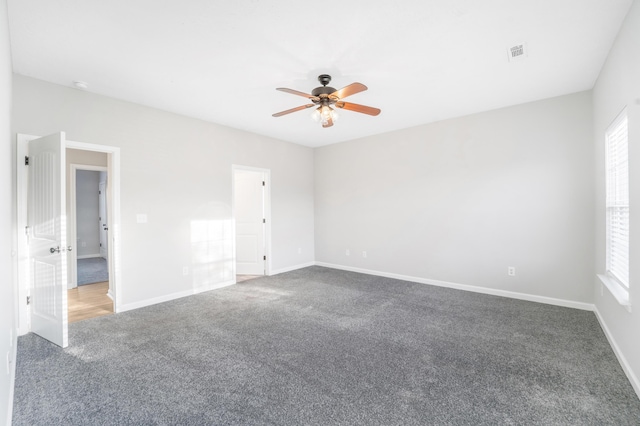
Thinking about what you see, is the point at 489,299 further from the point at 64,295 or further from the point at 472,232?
the point at 64,295

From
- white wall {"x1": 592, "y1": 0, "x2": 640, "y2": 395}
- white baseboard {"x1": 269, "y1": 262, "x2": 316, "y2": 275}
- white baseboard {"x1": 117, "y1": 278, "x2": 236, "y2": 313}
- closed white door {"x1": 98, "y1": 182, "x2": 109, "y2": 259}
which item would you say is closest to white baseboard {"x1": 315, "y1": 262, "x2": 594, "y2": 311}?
white wall {"x1": 592, "y1": 0, "x2": 640, "y2": 395}

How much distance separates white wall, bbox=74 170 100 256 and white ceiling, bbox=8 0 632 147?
18.4 feet

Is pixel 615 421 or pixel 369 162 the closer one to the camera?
pixel 615 421

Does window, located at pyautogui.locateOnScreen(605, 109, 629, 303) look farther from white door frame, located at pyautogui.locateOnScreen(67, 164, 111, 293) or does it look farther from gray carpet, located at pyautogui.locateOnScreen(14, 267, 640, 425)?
white door frame, located at pyautogui.locateOnScreen(67, 164, 111, 293)

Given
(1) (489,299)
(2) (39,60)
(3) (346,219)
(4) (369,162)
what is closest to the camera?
(2) (39,60)

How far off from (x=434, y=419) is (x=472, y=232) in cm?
326

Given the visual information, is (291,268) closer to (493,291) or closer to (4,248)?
(493,291)

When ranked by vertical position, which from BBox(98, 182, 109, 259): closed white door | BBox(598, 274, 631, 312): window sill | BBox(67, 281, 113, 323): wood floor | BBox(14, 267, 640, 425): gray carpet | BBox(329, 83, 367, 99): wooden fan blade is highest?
BBox(329, 83, 367, 99): wooden fan blade

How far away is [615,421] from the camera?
1770mm

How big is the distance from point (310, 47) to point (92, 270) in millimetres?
6482

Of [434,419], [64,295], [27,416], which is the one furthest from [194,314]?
[434,419]

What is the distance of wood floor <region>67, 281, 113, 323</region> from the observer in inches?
143

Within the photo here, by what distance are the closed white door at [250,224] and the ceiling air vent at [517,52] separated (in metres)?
4.17

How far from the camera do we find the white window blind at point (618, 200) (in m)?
2.57
